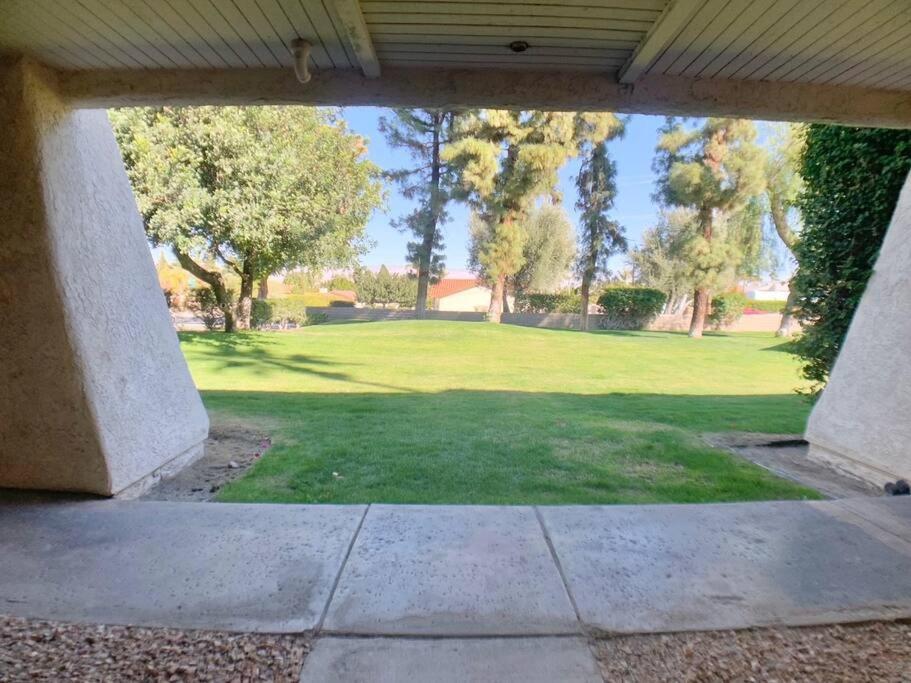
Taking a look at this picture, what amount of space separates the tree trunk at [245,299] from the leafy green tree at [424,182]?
11.4 m

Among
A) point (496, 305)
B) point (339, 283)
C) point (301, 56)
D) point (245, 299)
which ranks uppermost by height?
point (301, 56)

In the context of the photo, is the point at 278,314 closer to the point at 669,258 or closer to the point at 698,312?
the point at 669,258

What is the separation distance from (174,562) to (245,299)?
16018 mm

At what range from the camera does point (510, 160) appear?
24000 mm

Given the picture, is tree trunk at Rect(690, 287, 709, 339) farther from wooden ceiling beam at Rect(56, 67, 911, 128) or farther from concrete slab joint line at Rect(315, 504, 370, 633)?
concrete slab joint line at Rect(315, 504, 370, 633)

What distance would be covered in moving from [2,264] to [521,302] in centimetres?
2881

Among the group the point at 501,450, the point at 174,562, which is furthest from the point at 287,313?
the point at 174,562

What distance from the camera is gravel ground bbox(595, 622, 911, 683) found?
6.08 ft

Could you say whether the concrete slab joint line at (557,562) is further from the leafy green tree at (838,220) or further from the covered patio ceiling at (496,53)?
the leafy green tree at (838,220)

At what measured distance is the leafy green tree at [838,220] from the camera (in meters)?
4.27

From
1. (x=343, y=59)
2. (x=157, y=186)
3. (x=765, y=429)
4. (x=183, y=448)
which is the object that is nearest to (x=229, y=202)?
(x=157, y=186)

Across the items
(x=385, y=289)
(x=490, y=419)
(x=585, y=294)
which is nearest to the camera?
(x=490, y=419)

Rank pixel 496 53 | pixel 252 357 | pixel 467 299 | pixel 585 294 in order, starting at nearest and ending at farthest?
pixel 496 53
pixel 252 357
pixel 585 294
pixel 467 299

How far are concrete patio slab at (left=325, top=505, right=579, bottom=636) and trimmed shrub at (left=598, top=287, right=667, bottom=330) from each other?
86.8 ft
